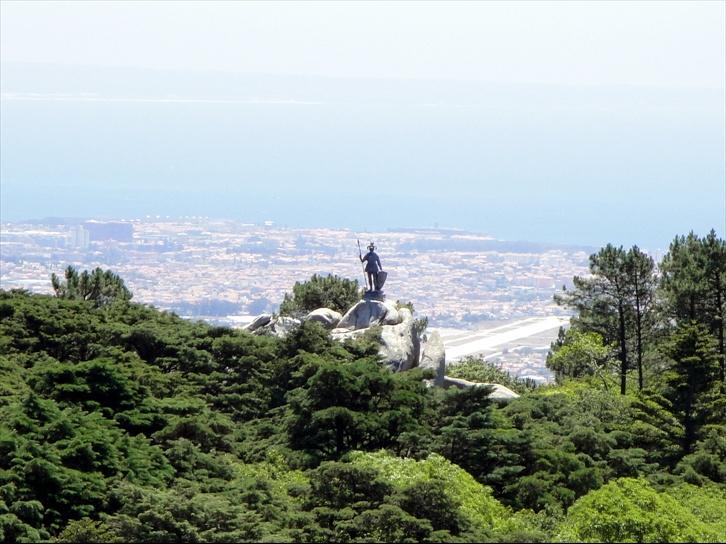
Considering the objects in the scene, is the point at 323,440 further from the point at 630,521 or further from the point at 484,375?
the point at 484,375

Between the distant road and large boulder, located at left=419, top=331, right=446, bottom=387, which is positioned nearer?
large boulder, located at left=419, top=331, right=446, bottom=387

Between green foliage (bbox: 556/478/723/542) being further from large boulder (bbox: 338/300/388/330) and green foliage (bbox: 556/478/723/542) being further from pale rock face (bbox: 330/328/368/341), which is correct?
large boulder (bbox: 338/300/388/330)

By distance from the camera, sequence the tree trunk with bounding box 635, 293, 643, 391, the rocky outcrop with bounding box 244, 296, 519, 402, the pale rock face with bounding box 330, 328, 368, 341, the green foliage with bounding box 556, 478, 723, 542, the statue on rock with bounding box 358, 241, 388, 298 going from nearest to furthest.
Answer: the green foliage with bounding box 556, 478, 723, 542
the rocky outcrop with bounding box 244, 296, 519, 402
the pale rock face with bounding box 330, 328, 368, 341
the statue on rock with bounding box 358, 241, 388, 298
the tree trunk with bounding box 635, 293, 643, 391

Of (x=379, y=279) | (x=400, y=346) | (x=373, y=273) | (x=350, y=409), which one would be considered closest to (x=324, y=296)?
(x=379, y=279)

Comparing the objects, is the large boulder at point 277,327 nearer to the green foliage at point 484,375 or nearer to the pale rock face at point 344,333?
the pale rock face at point 344,333

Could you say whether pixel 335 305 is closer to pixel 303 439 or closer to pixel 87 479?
pixel 303 439

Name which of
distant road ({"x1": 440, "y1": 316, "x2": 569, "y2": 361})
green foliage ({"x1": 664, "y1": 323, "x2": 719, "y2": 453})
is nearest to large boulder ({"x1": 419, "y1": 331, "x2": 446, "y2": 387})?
green foliage ({"x1": 664, "y1": 323, "x2": 719, "y2": 453})
